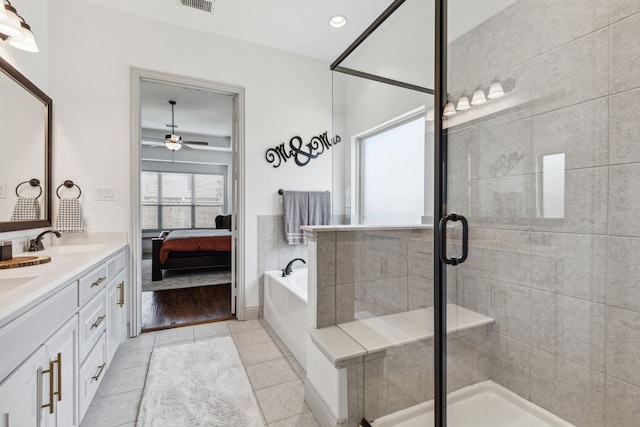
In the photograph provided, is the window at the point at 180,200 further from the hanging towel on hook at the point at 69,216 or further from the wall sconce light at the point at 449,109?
the wall sconce light at the point at 449,109

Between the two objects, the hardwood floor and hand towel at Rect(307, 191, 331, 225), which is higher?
hand towel at Rect(307, 191, 331, 225)

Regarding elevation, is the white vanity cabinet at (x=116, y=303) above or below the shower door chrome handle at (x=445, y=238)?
below

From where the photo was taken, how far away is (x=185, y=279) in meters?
4.56

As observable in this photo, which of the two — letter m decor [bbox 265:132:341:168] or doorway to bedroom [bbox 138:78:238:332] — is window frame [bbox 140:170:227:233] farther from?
letter m decor [bbox 265:132:341:168]

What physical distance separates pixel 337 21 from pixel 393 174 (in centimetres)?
181

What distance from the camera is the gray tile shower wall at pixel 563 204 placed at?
3.63ft

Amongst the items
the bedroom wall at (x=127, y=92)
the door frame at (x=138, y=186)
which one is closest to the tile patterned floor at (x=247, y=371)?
the door frame at (x=138, y=186)

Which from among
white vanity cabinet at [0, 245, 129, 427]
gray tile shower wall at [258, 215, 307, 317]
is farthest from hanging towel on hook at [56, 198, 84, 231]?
gray tile shower wall at [258, 215, 307, 317]

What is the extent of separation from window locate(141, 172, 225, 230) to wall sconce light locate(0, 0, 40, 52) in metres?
5.52

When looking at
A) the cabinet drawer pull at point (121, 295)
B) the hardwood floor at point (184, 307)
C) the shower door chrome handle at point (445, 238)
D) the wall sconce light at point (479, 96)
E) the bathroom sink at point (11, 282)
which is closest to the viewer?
the bathroom sink at point (11, 282)

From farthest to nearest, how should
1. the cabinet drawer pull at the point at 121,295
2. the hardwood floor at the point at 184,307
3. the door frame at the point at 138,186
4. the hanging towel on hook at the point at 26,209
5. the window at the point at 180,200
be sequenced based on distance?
the window at the point at 180,200, the hardwood floor at the point at 184,307, the door frame at the point at 138,186, the cabinet drawer pull at the point at 121,295, the hanging towel on hook at the point at 26,209

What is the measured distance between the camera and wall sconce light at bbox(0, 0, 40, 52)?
5.04 feet

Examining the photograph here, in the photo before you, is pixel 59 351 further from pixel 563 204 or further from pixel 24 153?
pixel 563 204

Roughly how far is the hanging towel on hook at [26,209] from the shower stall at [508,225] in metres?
2.05
